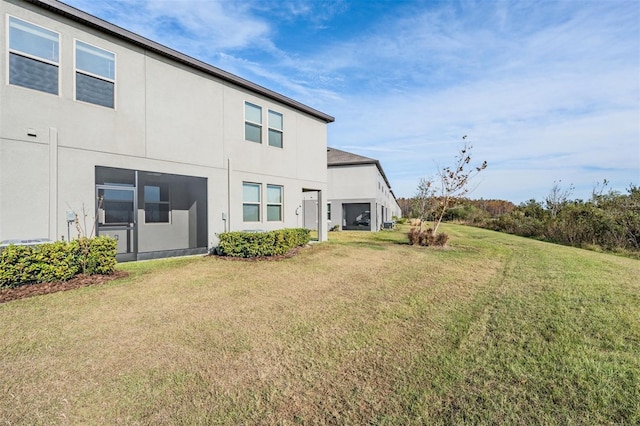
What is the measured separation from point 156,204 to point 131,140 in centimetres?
316

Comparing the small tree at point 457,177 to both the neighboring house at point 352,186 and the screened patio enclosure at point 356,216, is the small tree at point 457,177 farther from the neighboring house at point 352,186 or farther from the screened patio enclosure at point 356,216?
the screened patio enclosure at point 356,216

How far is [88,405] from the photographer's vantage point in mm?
2549

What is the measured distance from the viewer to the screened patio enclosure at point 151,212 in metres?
8.94

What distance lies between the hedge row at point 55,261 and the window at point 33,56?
371 centimetres

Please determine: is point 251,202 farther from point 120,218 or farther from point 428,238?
point 428,238

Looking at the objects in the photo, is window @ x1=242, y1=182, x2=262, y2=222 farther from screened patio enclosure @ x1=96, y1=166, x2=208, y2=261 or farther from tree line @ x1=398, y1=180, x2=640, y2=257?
tree line @ x1=398, y1=180, x2=640, y2=257

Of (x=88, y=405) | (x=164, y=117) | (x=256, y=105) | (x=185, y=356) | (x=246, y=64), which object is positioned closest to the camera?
(x=88, y=405)

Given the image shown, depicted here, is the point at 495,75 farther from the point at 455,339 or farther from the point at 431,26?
the point at 455,339

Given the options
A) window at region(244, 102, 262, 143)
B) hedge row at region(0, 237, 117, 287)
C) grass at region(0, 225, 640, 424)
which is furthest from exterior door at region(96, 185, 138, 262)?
window at region(244, 102, 262, 143)

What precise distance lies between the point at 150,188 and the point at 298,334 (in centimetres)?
902

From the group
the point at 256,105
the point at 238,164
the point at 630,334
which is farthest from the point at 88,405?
the point at 256,105

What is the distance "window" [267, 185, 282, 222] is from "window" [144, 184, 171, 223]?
3646 mm

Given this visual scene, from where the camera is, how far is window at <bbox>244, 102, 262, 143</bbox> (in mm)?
11043

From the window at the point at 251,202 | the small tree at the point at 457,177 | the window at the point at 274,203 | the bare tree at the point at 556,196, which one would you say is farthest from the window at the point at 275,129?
the bare tree at the point at 556,196
